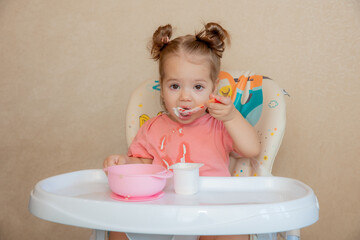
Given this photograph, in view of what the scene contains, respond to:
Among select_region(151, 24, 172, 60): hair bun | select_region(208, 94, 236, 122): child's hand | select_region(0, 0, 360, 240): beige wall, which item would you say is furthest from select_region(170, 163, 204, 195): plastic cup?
select_region(0, 0, 360, 240): beige wall

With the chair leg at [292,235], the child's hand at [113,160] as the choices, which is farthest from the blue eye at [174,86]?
the chair leg at [292,235]

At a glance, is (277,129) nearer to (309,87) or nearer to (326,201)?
(309,87)

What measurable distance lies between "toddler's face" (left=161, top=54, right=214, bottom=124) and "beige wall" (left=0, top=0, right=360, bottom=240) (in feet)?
1.56

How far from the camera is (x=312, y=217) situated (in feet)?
2.48

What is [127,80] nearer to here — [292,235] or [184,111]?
[184,111]

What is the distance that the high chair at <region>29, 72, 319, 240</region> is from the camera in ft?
2.30

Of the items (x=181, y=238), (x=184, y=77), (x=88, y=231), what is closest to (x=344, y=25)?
(x=184, y=77)

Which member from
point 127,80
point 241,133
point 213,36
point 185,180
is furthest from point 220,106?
point 127,80

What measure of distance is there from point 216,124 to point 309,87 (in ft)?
1.92

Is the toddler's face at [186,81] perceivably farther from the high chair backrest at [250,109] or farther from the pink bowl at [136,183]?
the pink bowl at [136,183]

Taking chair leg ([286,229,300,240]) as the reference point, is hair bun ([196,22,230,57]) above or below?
above

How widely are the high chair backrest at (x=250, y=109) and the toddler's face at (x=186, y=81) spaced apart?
12 cm

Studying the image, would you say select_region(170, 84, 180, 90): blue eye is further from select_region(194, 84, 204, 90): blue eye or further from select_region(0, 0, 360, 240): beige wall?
select_region(0, 0, 360, 240): beige wall

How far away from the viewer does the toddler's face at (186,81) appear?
120 cm
